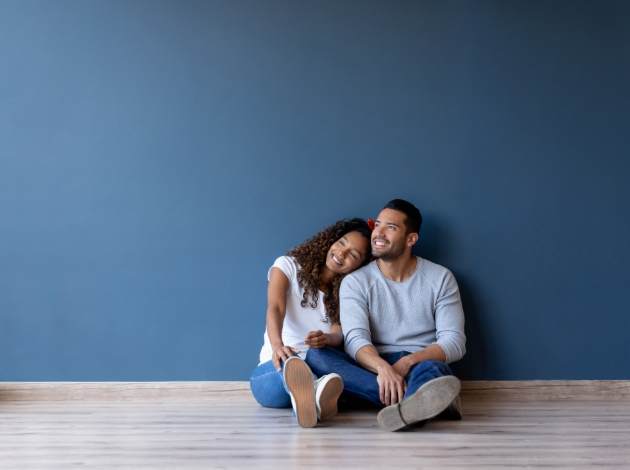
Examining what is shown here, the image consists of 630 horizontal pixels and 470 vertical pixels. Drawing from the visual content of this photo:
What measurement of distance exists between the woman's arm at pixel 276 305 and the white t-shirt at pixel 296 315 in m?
0.03

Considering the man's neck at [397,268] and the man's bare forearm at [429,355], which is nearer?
the man's bare forearm at [429,355]

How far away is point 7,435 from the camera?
1896 millimetres

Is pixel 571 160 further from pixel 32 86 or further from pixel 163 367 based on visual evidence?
pixel 32 86

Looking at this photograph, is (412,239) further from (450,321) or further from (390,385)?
(390,385)

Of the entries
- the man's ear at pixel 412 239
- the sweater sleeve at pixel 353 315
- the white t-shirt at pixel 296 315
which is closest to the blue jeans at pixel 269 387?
the white t-shirt at pixel 296 315

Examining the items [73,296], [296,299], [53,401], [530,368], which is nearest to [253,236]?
[296,299]

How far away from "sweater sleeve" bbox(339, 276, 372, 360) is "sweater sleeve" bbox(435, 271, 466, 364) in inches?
11.7

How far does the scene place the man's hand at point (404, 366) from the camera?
2.15 metres

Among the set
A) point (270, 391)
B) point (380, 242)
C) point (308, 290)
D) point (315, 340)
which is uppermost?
point (380, 242)

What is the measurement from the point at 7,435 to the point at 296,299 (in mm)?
1175

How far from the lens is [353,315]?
233 centimetres

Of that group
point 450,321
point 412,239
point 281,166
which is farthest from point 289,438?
point 281,166

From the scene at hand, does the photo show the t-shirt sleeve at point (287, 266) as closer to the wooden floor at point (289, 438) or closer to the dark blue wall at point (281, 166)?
the dark blue wall at point (281, 166)

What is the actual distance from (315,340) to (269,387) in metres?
0.27
